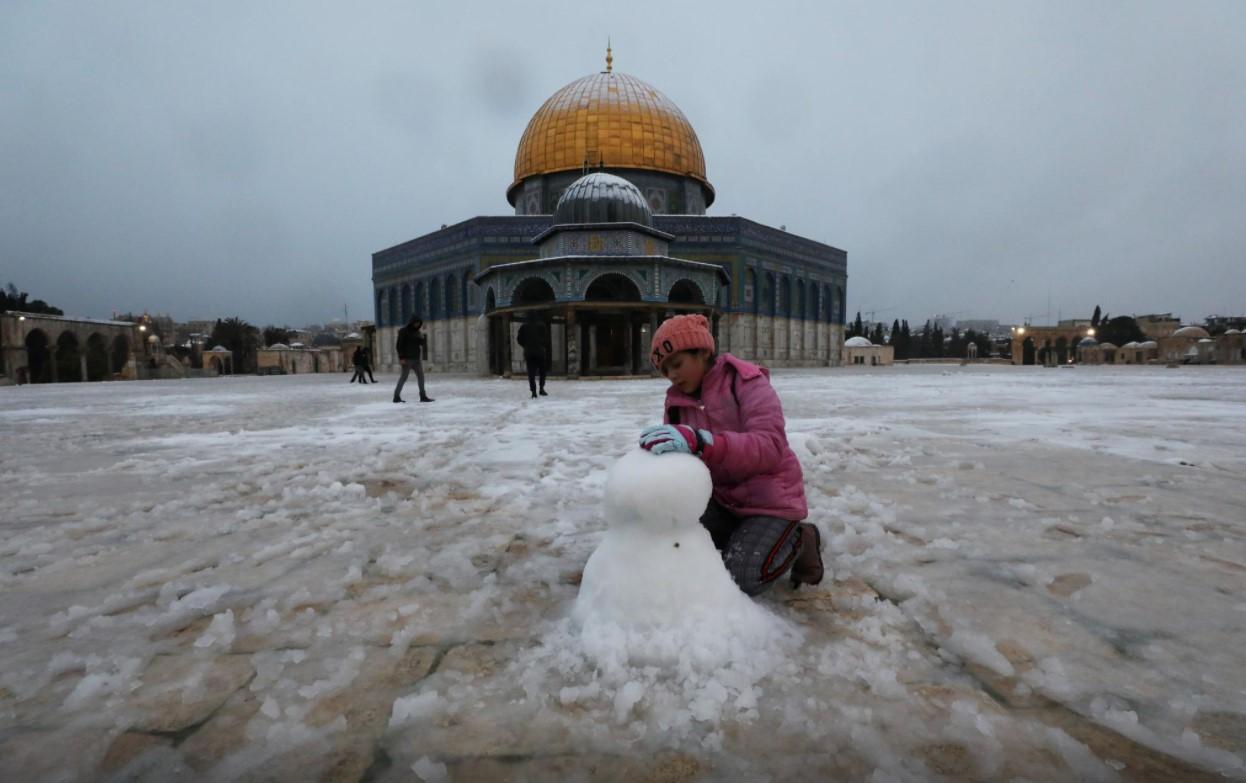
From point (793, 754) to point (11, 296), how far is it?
5837 centimetres

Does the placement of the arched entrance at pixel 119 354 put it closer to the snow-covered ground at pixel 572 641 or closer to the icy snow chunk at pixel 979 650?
the snow-covered ground at pixel 572 641

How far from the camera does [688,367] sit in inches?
87.7

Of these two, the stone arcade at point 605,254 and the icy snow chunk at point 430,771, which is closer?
the icy snow chunk at point 430,771

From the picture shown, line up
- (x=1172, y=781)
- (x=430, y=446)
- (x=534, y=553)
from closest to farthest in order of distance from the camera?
(x=1172, y=781)
(x=534, y=553)
(x=430, y=446)

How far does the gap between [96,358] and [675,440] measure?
146ft

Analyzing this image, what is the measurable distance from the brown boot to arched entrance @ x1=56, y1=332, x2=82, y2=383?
42.3m

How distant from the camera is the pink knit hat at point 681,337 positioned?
2.18m

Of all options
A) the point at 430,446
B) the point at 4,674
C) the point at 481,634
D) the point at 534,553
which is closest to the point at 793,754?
the point at 481,634

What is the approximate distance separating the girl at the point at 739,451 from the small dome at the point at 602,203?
68.6 ft

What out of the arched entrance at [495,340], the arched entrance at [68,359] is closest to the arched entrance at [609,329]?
the arched entrance at [495,340]

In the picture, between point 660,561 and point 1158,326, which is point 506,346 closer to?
point 660,561

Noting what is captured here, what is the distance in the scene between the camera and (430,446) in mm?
5453

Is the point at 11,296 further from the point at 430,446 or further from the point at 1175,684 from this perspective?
the point at 1175,684

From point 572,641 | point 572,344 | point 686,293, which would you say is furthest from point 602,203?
point 572,641
